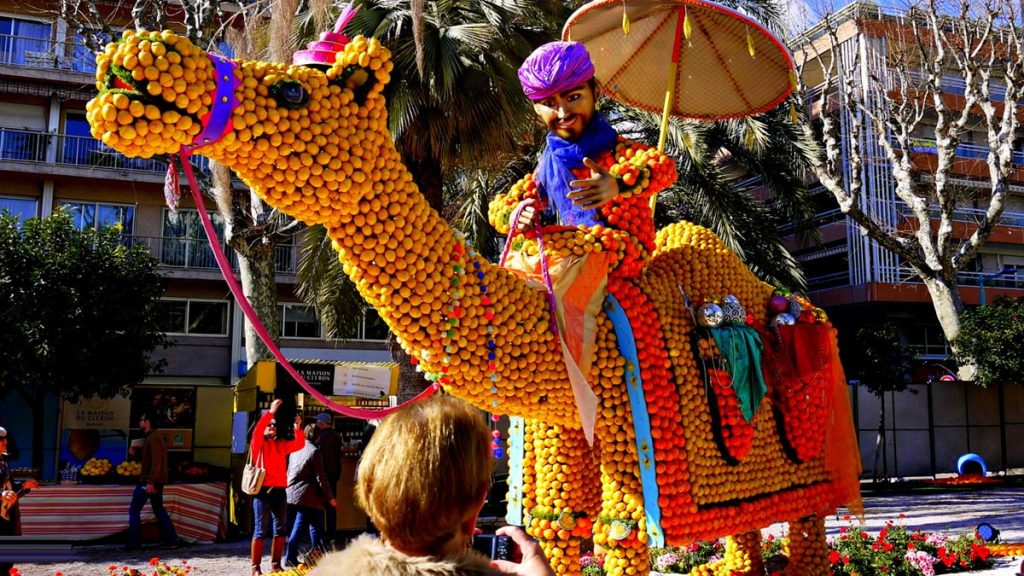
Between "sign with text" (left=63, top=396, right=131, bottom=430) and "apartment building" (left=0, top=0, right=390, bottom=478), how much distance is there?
6.32 meters

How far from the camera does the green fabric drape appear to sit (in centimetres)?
434

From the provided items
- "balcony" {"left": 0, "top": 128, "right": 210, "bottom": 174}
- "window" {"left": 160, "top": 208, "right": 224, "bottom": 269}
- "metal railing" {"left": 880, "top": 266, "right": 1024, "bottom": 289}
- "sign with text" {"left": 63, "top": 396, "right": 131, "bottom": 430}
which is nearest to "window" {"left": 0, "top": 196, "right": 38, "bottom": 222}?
"balcony" {"left": 0, "top": 128, "right": 210, "bottom": 174}

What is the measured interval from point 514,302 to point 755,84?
2.54m

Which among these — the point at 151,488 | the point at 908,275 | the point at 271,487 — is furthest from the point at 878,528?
the point at 908,275

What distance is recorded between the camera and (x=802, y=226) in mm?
14078

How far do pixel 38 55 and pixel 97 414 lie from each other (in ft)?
39.6

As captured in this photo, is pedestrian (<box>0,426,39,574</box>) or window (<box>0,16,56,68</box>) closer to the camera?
pedestrian (<box>0,426,39,574</box>)

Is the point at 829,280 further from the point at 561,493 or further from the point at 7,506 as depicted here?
the point at 561,493

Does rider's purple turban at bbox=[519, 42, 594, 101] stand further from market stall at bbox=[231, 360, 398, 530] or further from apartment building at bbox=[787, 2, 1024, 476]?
apartment building at bbox=[787, 2, 1024, 476]

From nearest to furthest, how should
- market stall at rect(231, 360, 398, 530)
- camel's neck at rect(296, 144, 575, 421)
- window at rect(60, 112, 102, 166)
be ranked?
camel's neck at rect(296, 144, 575, 421), market stall at rect(231, 360, 398, 530), window at rect(60, 112, 102, 166)

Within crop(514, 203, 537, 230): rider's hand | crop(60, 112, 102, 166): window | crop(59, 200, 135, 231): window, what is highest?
crop(60, 112, 102, 166): window

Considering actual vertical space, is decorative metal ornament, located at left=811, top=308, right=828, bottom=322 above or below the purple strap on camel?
below

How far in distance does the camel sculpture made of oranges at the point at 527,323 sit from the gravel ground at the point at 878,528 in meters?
3.17

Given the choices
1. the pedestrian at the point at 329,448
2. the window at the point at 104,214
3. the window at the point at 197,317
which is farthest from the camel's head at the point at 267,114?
the window at the point at 104,214
